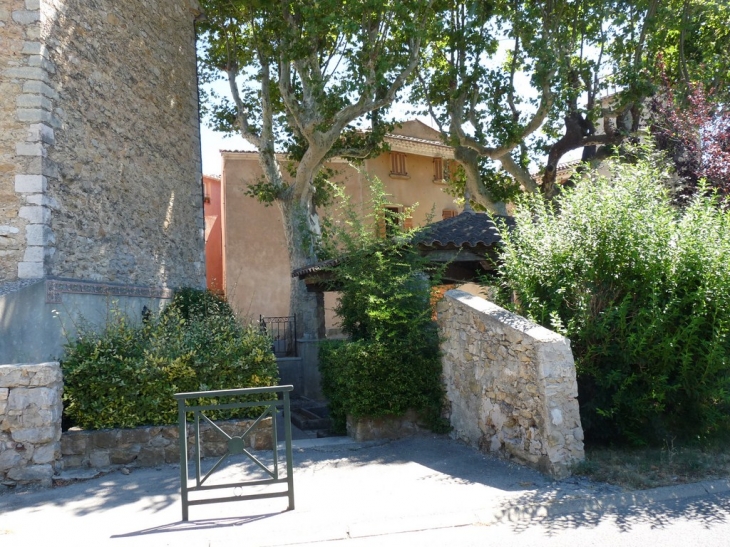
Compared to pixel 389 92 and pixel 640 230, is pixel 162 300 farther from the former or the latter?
pixel 640 230

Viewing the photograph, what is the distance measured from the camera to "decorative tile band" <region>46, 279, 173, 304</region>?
316 inches

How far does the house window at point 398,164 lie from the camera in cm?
2147

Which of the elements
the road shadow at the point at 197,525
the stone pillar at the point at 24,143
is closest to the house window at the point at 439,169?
the stone pillar at the point at 24,143

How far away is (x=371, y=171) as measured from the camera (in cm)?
2092

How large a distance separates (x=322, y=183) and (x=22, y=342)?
9704 millimetres

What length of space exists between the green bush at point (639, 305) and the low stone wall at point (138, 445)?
3.65 m

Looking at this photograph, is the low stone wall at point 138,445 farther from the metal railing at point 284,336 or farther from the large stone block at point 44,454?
the metal railing at point 284,336

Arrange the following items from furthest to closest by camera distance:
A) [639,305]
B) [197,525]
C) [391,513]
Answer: [639,305]
[391,513]
[197,525]

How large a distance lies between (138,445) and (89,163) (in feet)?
14.5

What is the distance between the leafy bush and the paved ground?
1.38m

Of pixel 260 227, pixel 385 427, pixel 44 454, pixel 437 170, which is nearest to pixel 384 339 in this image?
pixel 385 427

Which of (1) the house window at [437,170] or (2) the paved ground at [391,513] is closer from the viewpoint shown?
(2) the paved ground at [391,513]

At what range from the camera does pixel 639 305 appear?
6.80 meters

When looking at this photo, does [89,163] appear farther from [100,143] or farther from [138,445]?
[138,445]
